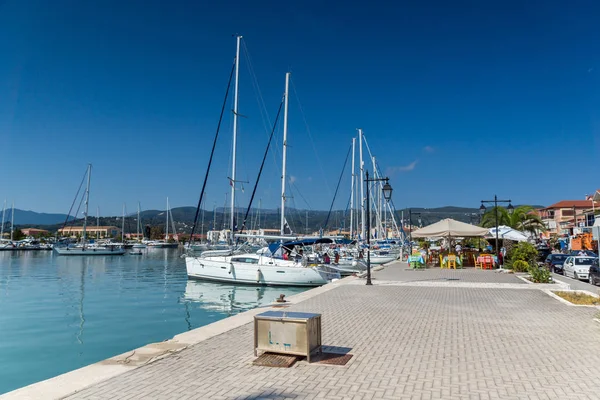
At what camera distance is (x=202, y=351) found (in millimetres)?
8602

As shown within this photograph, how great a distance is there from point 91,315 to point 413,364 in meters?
16.6

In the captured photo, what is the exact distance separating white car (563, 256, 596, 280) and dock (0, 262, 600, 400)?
13989mm

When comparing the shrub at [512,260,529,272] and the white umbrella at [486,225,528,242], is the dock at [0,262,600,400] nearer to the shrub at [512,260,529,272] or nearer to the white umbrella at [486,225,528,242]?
the shrub at [512,260,529,272]

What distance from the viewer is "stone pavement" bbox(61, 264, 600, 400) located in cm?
608

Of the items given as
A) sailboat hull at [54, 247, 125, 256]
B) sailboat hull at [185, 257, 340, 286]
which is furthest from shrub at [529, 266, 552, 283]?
sailboat hull at [54, 247, 125, 256]

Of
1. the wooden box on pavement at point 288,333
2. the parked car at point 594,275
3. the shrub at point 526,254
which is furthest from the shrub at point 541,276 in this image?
the wooden box on pavement at point 288,333

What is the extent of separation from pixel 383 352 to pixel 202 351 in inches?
137

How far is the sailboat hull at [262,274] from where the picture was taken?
2789 cm

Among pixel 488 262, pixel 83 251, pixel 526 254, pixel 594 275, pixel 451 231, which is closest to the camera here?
pixel 594 275

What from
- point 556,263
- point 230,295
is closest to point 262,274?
point 230,295

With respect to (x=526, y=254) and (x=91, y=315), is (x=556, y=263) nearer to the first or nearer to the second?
(x=526, y=254)

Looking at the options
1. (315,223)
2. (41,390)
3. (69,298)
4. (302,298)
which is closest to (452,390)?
(41,390)

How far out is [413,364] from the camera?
740 cm

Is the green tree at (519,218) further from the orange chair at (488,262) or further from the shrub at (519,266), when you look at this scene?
the shrub at (519,266)
